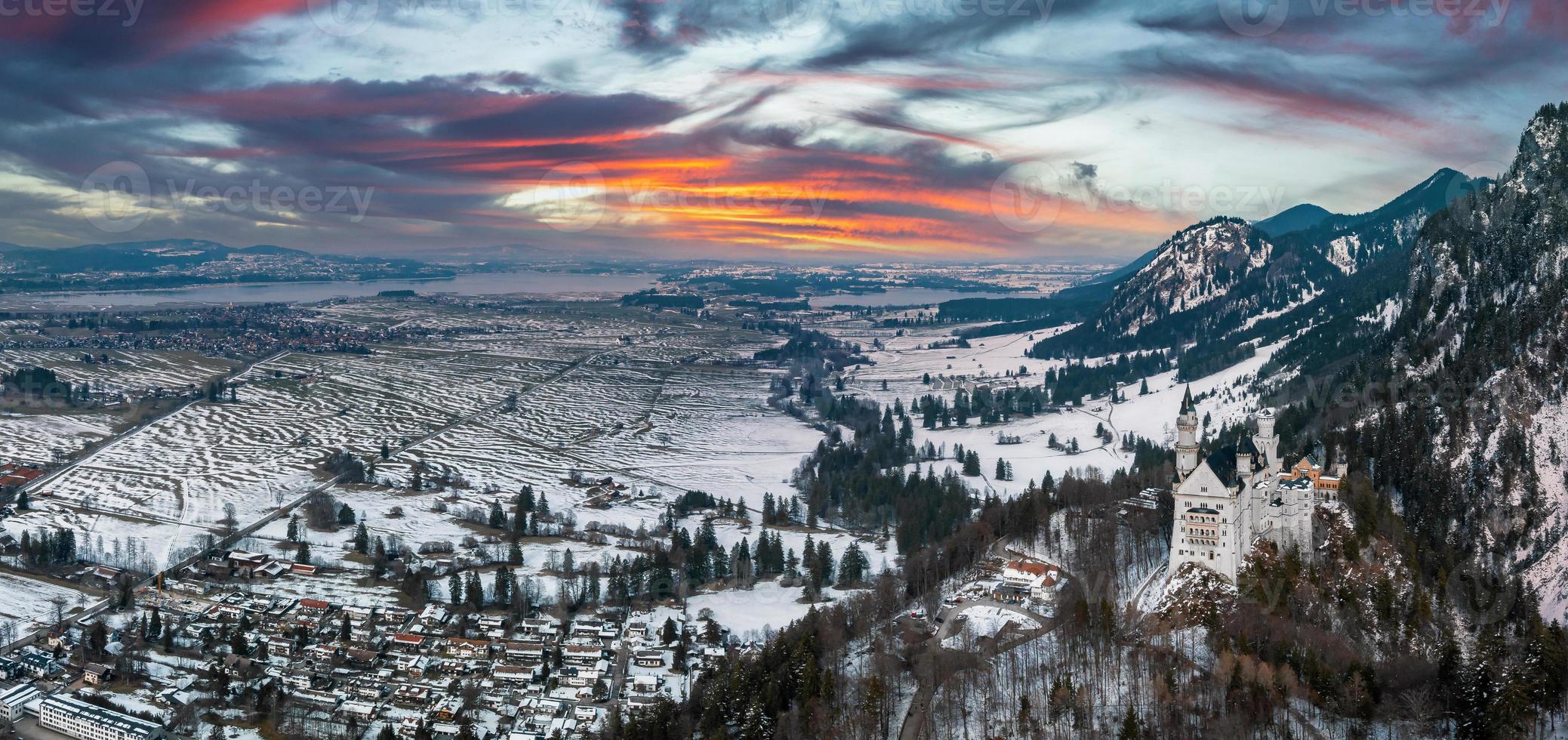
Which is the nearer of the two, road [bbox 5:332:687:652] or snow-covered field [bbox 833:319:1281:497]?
road [bbox 5:332:687:652]

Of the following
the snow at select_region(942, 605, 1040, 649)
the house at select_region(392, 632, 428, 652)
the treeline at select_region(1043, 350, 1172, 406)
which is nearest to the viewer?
the snow at select_region(942, 605, 1040, 649)

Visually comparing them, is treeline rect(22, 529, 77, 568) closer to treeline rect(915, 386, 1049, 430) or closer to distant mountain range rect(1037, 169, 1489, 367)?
treeline rect(915, 386, 1049, 430)

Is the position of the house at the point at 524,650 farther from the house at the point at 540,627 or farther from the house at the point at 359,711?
the house at the point at 359,711

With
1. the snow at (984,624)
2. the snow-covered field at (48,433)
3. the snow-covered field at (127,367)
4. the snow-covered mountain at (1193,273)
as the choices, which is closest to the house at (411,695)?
the snow at (984,624)

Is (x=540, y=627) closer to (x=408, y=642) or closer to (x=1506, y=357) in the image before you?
(x=408, y=642)

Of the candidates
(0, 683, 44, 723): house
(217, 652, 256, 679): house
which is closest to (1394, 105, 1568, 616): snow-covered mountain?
(217, 652, 256, 679): house

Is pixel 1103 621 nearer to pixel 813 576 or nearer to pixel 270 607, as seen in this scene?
pixel 813 576

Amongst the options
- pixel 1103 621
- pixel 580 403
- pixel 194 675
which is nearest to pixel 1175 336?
pixel 580 403
